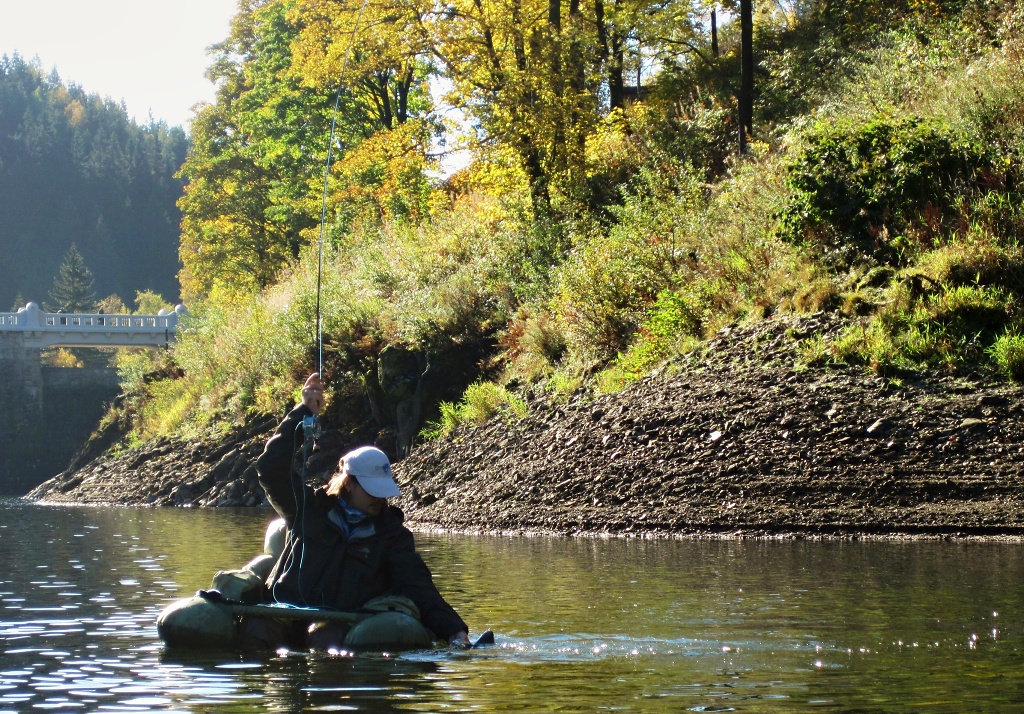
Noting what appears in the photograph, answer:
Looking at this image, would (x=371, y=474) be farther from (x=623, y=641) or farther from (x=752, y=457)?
A: (x=752, y=457)

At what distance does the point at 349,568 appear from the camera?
908cm

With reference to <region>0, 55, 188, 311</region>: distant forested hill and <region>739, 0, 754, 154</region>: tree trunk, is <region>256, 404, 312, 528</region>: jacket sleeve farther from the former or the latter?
<region>0, 55, 188, 311</region>: distant forested hill

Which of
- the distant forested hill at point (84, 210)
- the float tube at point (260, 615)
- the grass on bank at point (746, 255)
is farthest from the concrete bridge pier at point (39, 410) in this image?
the distant forested hill at point (84, 210)

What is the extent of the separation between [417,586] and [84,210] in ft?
591

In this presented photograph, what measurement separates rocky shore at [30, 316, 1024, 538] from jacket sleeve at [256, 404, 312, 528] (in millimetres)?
8641

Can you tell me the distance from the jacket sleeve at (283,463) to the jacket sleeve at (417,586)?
0.76m

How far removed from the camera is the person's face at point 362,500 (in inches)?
348

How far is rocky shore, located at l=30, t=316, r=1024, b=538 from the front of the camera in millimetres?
15781

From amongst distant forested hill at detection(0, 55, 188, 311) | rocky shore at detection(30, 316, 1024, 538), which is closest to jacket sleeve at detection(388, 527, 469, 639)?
rocky shore at detection(30, 316, 1024, 538)

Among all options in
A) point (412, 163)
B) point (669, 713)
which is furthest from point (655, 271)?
point (669, 713)

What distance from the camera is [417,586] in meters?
9.05

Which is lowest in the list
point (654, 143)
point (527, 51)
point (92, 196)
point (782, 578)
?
point (782, 578)

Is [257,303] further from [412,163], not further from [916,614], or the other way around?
[916,614]

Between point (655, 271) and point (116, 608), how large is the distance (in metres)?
14.3
